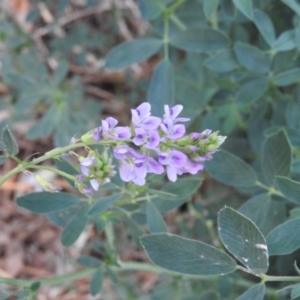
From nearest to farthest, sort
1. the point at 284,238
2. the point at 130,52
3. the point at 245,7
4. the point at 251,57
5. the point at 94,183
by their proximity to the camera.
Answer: the point at 94,183, the point at 284,238, the point at 245,7, the point at 251,57, the point at 130,52

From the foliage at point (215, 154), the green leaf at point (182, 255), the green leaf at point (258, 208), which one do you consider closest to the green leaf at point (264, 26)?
the foliage at point (215, 154)

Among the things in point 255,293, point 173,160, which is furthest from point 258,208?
point 173,160

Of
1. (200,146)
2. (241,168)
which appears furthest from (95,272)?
(200,146)

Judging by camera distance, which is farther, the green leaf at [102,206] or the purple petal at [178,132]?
the green leaf at [102,206]

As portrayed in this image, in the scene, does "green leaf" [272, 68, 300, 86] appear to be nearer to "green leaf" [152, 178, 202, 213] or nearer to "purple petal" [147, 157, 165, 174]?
"green leaf" [152, 178, 202, 213]

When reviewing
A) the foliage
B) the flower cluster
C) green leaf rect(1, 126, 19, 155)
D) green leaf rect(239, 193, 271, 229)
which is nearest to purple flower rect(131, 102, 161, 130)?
the flower cluster

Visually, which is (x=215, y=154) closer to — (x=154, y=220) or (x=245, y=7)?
(x=154, y=220)

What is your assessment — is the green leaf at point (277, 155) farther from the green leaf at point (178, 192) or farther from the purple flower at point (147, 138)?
the purple flower at point (147, 138)
